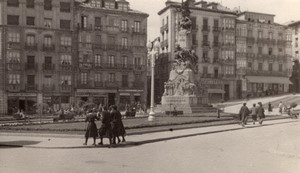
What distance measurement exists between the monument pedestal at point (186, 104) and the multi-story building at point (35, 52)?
21.8m

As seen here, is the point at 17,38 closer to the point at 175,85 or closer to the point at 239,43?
the point at 175,85

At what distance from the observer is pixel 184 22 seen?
1649 inches

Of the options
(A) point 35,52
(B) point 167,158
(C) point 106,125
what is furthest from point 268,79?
(B) point 167,158

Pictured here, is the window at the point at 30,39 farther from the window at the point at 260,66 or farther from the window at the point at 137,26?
the window at the point at 260,66

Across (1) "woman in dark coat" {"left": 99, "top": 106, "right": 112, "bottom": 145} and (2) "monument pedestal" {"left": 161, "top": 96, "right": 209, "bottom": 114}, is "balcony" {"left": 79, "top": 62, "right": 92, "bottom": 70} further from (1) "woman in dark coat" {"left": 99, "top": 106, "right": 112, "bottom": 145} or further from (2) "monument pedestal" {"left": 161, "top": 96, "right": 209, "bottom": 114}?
(1) "woman in dark coat" {"left": 99, "top": 106, "right": 112, "bottom": 145}

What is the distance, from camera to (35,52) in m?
57.9

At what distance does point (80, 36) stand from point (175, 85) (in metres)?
24.1

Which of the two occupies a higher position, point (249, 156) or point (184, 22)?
point (184, 22)

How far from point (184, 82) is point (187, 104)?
231 cm

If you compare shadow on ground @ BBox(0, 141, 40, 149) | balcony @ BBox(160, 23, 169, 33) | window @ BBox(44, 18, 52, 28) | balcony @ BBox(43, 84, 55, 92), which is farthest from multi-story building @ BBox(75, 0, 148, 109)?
shadow on ground @ BBox(0, 141, 40, 149)

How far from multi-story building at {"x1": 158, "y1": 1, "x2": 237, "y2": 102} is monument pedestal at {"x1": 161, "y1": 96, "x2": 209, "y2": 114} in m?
29.3

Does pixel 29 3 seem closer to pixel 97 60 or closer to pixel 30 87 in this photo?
pixel 30 87

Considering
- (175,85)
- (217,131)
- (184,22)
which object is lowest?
(217,131)

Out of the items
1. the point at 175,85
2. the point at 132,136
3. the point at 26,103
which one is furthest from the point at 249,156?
the point at 26,103
